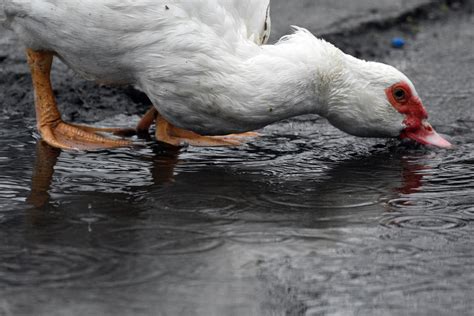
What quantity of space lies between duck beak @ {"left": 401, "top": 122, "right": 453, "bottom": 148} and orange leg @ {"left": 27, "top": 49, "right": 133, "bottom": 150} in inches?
66.1

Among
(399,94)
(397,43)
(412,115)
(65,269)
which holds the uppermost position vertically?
(397,43)

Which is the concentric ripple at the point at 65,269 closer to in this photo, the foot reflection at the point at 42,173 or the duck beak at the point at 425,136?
the foot reflection at the point at 42,173

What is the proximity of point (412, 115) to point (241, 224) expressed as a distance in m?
1.58

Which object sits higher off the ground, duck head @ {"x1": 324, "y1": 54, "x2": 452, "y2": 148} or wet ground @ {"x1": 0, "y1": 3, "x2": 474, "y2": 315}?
duck head @ {"x1": 324, "y1": 54, "x2": 452, "y2": 148}

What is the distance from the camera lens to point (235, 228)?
14.5 feet

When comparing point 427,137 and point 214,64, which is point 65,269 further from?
point 427,137

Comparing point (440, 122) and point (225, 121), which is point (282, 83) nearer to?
point (225, 121)

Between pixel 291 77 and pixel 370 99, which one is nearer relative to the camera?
pixel 291 77

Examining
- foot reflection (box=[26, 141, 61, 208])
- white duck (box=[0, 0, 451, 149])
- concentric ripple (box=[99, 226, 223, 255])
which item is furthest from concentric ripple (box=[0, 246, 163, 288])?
white duck (box=[0, 0, 451, 149])

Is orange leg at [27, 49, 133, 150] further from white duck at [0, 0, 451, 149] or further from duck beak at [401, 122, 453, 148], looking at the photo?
duck beak at [401, 122, 453, 148]

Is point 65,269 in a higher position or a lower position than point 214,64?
lower

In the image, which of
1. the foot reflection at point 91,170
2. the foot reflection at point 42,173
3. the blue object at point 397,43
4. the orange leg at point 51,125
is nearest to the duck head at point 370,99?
the foot reflection at point 91,170

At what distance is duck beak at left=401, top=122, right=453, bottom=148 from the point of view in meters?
5.65

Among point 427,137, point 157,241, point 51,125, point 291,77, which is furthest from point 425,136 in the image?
point 51,125
